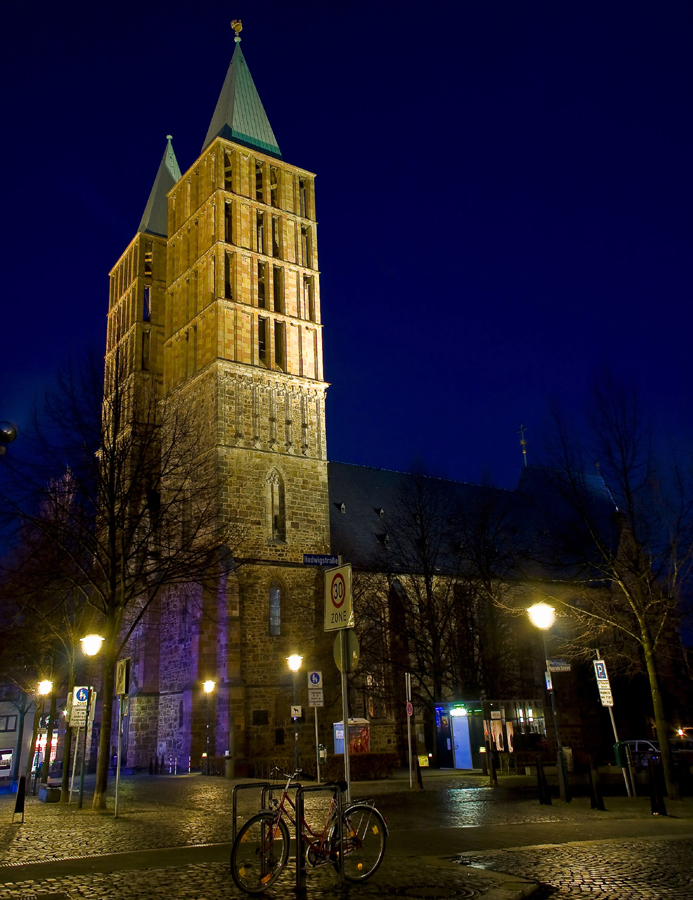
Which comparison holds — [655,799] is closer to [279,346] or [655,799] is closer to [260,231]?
[279,346]

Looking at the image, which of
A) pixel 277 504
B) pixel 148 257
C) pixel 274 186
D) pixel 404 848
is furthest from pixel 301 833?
pixel 148 257

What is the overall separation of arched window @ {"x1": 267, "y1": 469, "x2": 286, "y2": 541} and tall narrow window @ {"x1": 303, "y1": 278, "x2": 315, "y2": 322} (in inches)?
355

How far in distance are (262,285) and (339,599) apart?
108 feet

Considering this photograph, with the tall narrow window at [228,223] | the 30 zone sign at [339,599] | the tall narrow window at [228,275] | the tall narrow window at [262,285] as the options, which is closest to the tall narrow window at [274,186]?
the tall narrow window at [228,223]

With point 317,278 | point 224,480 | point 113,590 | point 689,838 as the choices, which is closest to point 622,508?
point 689,838

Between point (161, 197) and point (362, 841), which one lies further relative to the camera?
point (161, 197)

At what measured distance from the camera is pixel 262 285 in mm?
40531

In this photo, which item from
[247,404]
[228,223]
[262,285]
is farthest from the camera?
[228,223]

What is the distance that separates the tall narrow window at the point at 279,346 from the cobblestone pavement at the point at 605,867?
30611 mm

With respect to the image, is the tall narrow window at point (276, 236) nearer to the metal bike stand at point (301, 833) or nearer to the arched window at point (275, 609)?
the arched window at point (275, 609)

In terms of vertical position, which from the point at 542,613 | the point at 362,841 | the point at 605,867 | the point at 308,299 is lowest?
the point at 605,867

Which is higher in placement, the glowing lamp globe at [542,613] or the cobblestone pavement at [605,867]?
the glowing lamp globe at [542,613]

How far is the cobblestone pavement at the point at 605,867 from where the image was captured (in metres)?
7.27

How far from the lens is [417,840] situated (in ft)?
36.7
